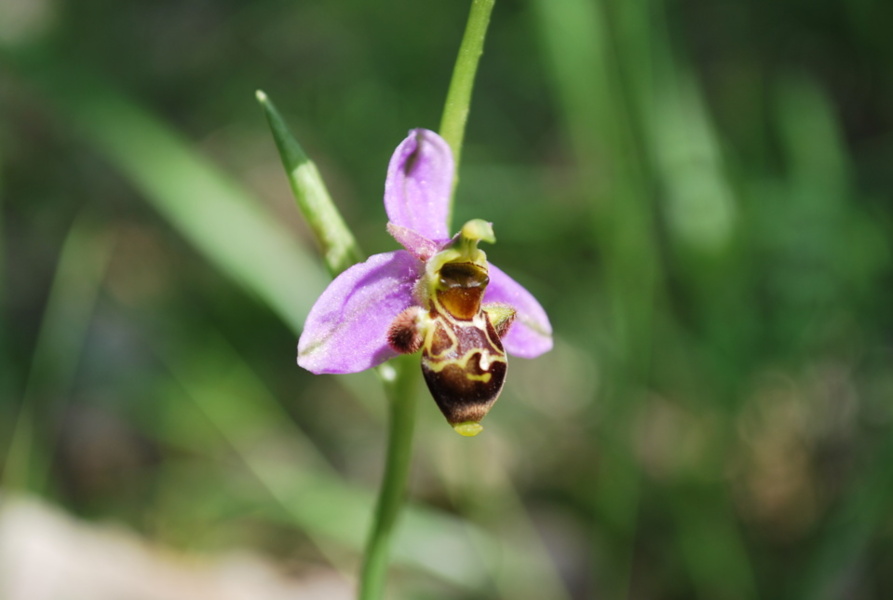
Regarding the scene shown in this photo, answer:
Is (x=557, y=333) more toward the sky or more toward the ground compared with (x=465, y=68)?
more toward the sky

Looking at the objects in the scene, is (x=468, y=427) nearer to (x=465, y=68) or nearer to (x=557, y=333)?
(x=465, y=68)

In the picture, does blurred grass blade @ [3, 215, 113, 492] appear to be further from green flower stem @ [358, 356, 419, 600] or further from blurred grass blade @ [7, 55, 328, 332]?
green flower stem @ [358, 356, 419, 600]

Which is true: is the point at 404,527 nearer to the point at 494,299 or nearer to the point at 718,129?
the point at 494,299

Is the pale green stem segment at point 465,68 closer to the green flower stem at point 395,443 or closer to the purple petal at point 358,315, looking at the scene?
the purple petal at point 358,315

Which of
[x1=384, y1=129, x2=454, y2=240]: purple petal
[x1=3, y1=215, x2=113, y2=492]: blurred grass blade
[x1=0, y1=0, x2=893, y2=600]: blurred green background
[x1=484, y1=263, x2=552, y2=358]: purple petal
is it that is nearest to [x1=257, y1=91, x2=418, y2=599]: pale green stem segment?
[x1=384, y1=129, x2=454, y2=240]: purple petal

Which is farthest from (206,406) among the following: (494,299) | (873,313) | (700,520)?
(873,313)

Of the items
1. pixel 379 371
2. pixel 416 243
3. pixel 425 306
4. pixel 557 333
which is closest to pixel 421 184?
pixel 416 243

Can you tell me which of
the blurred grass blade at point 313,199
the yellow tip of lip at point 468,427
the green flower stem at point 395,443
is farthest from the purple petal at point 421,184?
the yellow tip of lip at point 468,427
